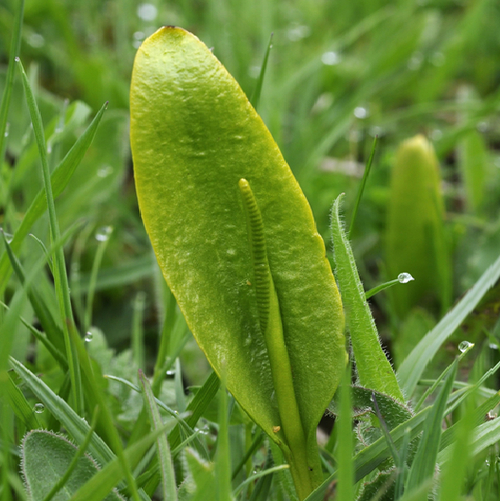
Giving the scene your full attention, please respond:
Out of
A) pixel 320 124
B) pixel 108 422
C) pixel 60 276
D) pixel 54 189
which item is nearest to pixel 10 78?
pixel 54 189

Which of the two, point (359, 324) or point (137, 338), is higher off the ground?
point (359, 324)

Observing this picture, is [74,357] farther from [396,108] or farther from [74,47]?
[396,108]

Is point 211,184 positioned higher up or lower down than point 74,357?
higher up

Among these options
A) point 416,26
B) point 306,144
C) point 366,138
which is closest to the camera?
point 306,144

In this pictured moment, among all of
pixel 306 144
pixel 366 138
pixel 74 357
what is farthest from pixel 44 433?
pixel 366 138

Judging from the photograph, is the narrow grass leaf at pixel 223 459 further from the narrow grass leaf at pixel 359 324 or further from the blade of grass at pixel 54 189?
the blade of grass at pixel 54 189

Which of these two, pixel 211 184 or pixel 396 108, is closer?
pixel 211 184

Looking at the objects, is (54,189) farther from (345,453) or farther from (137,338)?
(345,453)
